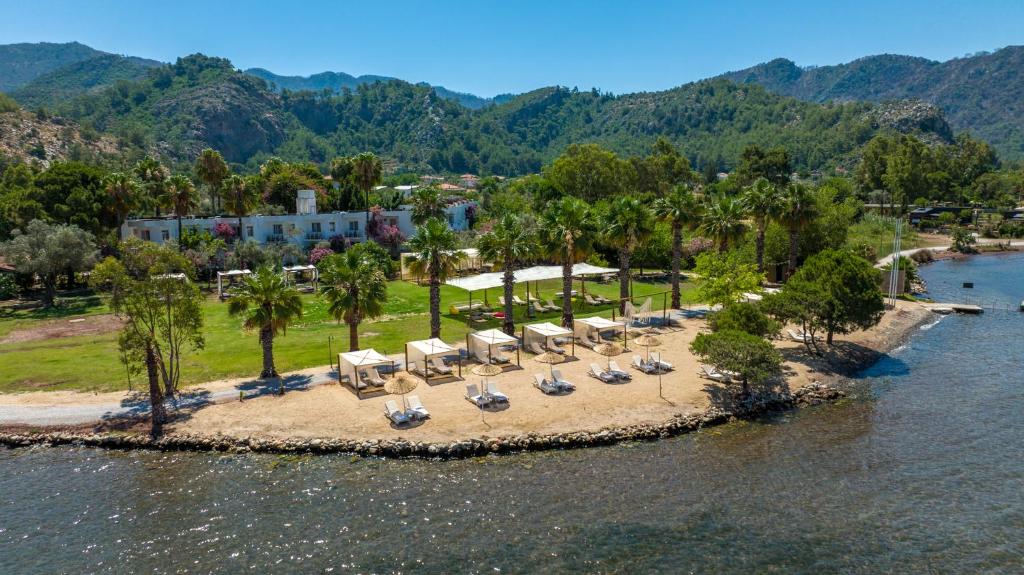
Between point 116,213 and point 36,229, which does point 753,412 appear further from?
point 116,213

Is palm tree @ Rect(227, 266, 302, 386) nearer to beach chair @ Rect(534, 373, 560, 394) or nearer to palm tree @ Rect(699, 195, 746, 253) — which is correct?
beach chair @ Rect(534, 373, 560, 394)

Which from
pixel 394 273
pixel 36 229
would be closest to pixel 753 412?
pixel 394 273

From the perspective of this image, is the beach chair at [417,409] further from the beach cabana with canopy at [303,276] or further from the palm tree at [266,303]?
the beach cabana with canopy at [303,276]

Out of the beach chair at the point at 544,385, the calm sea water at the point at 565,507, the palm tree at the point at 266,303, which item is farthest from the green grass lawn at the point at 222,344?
the beach chair at the point at 544,385

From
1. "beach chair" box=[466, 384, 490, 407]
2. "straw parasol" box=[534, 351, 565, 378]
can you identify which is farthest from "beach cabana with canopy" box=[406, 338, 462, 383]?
"straw parasol" box=[534, 351, 565, 378]

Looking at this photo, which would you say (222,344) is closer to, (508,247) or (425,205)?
(508,247)
